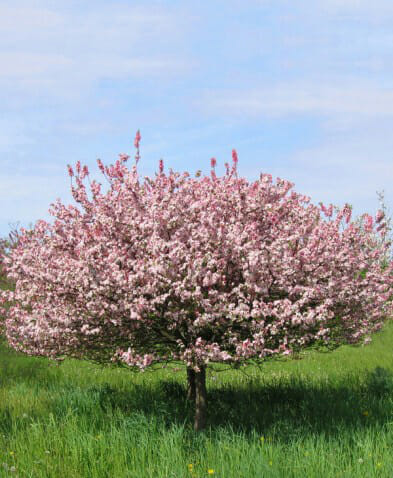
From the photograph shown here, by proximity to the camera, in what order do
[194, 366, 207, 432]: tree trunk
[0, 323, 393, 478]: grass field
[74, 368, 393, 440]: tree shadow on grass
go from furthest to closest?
[74, 368, 393, 440]: tree shadow on grass, [194, 366, 207, 432]: tree trunk, [0, 323, 393, 478]: grass field

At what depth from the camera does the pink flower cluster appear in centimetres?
672

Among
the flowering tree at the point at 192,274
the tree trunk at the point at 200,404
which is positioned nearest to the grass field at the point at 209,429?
the tree trunk at the point at 200,404

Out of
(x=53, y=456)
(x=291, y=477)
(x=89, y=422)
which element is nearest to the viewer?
(x=291, y=477)

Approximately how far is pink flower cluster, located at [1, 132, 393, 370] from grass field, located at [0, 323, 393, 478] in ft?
3.67

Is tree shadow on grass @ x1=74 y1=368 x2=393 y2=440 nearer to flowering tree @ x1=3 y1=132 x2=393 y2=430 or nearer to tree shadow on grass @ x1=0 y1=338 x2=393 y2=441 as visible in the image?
tree shadow on grass @ x1=0 y1=338 x2=393 y2=441

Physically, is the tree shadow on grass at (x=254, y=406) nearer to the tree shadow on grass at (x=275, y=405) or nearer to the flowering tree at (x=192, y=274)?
the tree shadow on grass at (x=275, y=405)

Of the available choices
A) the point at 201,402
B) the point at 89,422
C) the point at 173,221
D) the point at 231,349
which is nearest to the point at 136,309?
the point at 173,221

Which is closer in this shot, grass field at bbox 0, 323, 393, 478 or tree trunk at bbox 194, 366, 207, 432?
grass field at bbox 0, 323, 393, 478

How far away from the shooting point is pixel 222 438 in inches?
299

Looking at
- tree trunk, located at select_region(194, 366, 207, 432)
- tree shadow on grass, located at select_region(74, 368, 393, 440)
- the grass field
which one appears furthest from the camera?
tree shadow on grass, located at select_region(74, 368, 393, 440)

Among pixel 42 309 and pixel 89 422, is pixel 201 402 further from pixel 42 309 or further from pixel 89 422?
pixel 42 309

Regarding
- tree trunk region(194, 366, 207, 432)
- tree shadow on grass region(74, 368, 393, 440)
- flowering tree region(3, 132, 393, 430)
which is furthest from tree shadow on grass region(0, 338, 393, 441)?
flowering tree region(3, 132, 393, 430)

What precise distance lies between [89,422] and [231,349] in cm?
277

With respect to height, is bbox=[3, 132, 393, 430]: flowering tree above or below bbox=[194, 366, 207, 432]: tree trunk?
above
